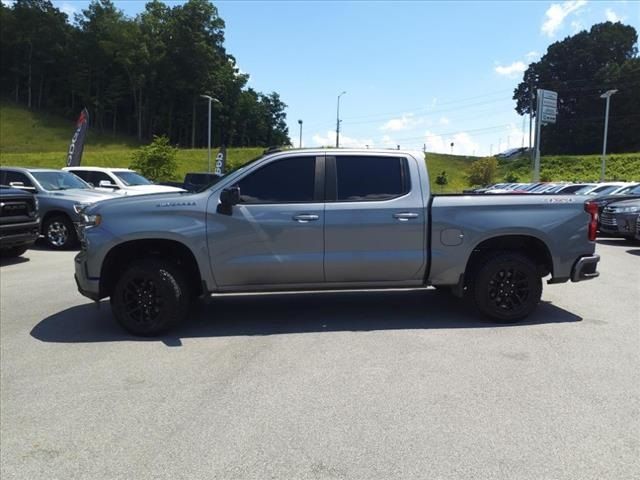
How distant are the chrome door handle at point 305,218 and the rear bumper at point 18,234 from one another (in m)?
7.09

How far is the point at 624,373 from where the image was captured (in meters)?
4.71

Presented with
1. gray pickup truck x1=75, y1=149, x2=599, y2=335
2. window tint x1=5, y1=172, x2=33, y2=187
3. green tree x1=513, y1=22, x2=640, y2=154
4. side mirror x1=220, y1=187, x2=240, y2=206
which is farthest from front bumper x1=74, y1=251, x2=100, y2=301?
green tree x1=513, y1=22, x2=640, y2=154

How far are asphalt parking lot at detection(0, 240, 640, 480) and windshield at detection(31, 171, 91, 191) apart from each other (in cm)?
731

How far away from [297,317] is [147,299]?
1.76 m

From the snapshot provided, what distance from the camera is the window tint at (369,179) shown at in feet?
20.1

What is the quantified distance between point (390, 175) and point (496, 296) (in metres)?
1.82

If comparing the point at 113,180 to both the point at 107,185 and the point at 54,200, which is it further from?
the point at 54,200

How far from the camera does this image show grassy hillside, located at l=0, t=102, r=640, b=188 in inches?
2392

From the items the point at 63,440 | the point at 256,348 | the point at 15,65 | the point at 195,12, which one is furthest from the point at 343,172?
the point at 15,65

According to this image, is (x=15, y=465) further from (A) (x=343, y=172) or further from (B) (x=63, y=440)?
(A) (x=343, y=172)

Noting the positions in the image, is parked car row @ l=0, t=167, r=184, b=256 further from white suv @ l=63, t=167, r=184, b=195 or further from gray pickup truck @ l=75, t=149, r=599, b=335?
gray pickup truck @ l=75, t=149, r=599, b=335

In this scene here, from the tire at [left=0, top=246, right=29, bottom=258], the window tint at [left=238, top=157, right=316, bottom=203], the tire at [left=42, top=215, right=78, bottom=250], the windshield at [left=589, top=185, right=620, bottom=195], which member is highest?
the windshield at [left=589, top=185, right=620, bottom=195]

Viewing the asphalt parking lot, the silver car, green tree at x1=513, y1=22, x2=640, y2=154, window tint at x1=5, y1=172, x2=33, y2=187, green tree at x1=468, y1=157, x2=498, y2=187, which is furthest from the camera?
green tree at x1=513, y1=22, x2=640, y2=154

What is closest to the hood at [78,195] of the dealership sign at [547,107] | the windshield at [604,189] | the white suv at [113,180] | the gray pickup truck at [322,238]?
the white suv at [113,180]
